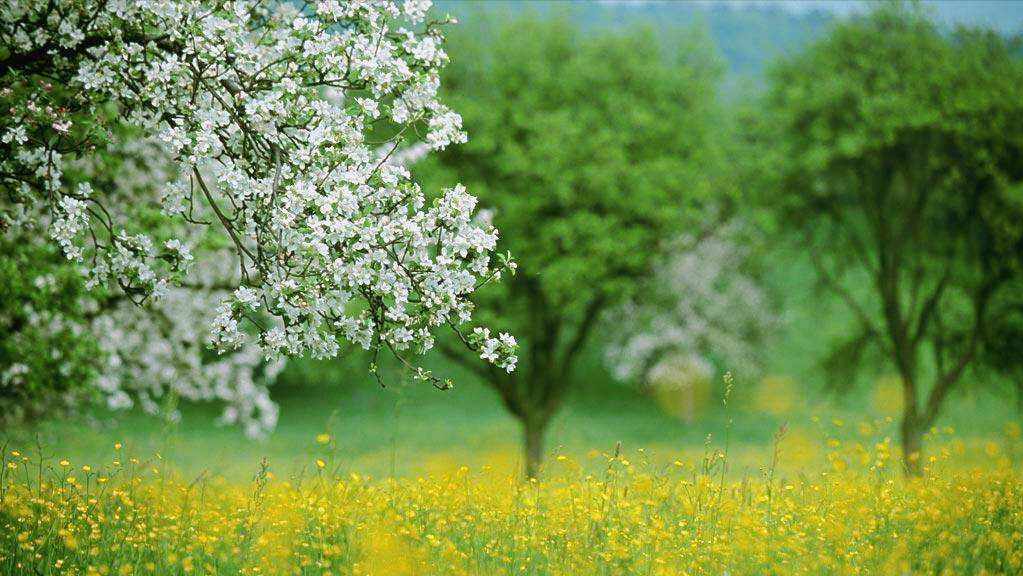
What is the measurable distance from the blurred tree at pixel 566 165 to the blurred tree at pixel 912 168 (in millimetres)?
3303

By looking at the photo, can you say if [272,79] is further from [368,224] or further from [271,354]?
[271,354]

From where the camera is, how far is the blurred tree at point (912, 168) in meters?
25.1

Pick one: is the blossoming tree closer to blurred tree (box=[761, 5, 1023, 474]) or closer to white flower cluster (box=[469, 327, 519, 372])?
white flower cluster (box=[469, 327, 519, 372])

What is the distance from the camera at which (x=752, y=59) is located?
341 feet

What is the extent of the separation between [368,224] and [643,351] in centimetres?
4255

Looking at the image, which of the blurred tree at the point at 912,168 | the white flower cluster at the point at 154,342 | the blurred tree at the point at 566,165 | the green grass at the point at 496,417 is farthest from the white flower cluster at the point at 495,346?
the green grass at the point at 496,417

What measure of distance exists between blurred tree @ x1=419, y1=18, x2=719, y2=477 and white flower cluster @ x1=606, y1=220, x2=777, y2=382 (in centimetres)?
1702

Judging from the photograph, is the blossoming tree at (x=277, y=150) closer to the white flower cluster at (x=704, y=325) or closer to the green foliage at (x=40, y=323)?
the green foliage at (x=40, y=323)

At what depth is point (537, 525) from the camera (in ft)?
26.5

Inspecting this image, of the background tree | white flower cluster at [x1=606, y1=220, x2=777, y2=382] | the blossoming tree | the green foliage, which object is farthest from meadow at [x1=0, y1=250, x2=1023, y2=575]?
white flower cluster at [x1=606, y1=220, x2=777, y2=382]

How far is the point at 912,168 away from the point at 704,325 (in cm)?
2136

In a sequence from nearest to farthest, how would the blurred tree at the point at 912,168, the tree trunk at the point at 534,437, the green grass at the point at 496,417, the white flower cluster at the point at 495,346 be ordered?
the white flower cluster at the point at 495,346, the tree trunk at the point at 534,437, the blurred tree at the point at 912,168, the green grass at the point at 496,417

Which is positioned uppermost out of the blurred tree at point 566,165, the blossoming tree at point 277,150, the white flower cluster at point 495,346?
the blurred tree at point 566,165

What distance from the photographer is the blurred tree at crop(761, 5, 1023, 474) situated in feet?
82.3
